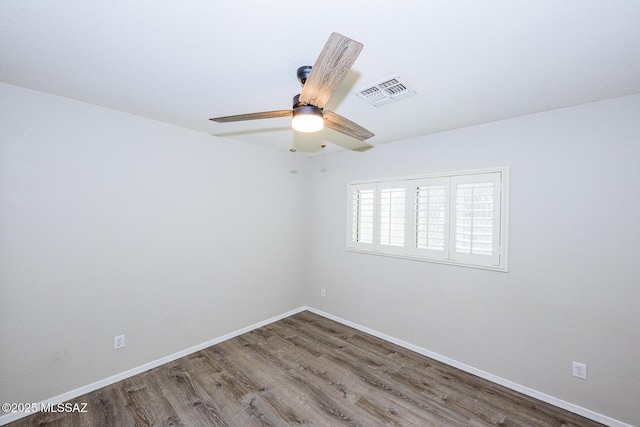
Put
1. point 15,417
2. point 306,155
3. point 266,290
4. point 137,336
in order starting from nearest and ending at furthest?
point 15,417 < point 137,336 < point 266,290 < point 306,155

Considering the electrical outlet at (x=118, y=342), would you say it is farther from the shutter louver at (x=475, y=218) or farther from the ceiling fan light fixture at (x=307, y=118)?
the shutter louver at (x=475, y=218)

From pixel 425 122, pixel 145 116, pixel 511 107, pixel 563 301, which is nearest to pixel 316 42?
pixel 425 122

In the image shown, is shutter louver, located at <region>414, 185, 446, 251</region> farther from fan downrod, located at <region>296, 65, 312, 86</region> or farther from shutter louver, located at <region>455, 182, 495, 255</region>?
fan downrod, located at <region>296, 65, 312, 86</region>

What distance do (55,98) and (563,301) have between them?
448 centimetres

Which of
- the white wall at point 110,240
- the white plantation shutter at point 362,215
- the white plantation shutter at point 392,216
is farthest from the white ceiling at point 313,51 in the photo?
the white plantation shutter at point 362,215

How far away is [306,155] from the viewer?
419 centimetres

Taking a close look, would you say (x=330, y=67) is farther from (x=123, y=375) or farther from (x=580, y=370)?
(x=123, y=375)

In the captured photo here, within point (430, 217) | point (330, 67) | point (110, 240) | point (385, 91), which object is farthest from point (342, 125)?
point (110, 240)

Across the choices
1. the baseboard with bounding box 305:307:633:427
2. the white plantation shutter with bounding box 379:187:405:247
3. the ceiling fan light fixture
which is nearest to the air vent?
the ceiling fan light fixture

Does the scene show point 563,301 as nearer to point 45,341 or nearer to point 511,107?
point 511,107

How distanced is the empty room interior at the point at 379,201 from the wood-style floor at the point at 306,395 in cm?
2

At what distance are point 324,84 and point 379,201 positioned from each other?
2.31 m

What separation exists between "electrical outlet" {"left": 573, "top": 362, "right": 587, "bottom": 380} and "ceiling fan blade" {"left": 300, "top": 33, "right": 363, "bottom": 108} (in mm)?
2842

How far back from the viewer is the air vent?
1.85m
